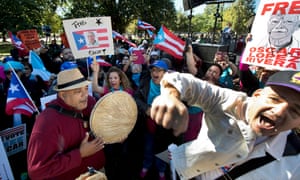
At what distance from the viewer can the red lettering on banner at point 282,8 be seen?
7.39 ft

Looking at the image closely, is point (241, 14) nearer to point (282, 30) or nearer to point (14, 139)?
point (282, 30)

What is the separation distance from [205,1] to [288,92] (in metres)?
5.07

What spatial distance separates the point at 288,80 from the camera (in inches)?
41.4

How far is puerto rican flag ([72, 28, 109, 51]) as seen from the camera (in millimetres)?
3551

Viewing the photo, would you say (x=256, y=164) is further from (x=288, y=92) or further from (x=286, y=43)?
(x=286, y=43)

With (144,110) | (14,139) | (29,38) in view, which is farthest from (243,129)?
(29,38)

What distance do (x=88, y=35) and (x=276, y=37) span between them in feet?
9.13

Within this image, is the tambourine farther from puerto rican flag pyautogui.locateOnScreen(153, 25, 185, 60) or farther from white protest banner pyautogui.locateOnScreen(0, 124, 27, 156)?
puerto rican flag pyautogui.locateOnScreen(153, 25, 185, 60)

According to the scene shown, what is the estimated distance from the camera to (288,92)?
106cm

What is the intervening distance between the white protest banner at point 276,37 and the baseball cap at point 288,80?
1.30m

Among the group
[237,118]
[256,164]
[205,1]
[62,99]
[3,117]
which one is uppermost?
[205,1]

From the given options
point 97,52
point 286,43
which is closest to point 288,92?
point 286,43

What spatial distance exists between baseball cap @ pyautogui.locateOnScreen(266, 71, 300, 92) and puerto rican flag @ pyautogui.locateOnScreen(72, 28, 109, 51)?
308cm

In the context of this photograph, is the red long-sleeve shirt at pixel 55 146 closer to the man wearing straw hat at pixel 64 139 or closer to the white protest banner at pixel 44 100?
the man wearing straw hat at pixel 64 139
